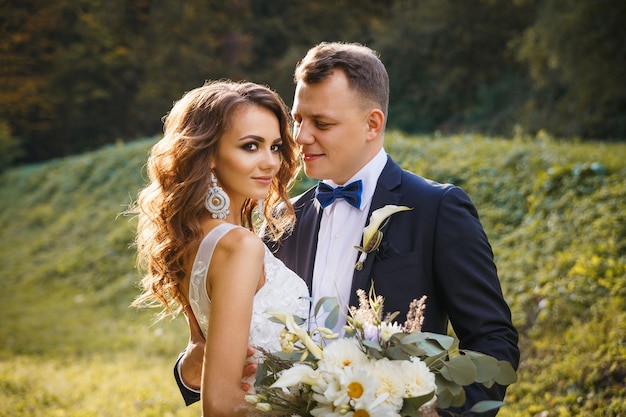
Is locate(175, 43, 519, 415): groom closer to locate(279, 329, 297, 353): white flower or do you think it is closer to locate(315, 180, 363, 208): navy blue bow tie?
locate(315, 180, 363, 208): navy blue bow tie

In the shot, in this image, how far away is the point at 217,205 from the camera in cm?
285

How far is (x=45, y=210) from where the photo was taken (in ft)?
51.0

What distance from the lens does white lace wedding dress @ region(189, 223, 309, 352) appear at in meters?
2.67

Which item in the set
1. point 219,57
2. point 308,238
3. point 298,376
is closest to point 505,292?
point 308,238

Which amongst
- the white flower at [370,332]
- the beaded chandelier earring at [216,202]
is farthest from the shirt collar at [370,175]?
the white flower at [370,332]

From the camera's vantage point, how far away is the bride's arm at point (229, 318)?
238 centimetres

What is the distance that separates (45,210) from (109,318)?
597cm

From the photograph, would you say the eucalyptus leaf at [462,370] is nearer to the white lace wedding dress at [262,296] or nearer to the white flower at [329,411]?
the white flower at [329,411]

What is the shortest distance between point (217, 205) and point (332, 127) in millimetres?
680

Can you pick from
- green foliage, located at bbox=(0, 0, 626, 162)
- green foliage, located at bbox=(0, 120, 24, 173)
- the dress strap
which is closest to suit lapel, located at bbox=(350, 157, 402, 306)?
the dress strap

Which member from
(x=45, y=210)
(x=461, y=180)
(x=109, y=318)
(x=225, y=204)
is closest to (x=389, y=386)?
(x=225, y=204)

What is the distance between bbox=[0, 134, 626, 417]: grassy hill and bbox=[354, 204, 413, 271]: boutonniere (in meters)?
2.72

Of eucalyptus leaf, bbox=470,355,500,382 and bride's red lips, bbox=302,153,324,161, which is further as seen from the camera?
bride's red lips, bbox=302,153,324,161

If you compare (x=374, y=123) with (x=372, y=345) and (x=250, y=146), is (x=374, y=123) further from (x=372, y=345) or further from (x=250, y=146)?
(x=372, y=345)
